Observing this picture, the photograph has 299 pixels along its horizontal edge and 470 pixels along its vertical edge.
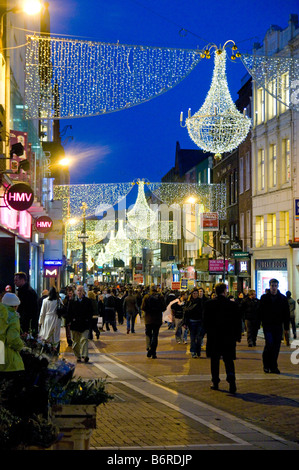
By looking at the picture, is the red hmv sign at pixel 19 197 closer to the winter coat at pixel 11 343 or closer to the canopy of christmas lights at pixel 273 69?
the canopy of christmas lights at pixel 273 69

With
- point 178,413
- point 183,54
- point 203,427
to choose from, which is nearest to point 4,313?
point 203,427

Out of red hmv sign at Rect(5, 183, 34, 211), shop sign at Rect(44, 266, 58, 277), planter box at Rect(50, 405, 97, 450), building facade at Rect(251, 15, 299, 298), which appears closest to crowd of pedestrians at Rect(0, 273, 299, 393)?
planter box at Rect(50, 405, 97, 450)

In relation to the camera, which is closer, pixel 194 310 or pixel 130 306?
pixel 194 310

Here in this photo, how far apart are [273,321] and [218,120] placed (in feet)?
35.2

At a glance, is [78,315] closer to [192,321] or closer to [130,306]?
[192,321]

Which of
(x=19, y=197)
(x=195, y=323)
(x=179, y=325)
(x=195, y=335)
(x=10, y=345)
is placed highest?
(x=19, y=197)

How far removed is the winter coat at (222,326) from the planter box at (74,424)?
6.36 m

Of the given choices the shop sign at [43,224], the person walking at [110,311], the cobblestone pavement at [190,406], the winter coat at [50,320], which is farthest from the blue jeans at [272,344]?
the shop sign at [43,224]

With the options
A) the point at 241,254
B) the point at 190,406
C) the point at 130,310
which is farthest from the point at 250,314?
the point at 241,254

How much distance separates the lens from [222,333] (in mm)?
12023

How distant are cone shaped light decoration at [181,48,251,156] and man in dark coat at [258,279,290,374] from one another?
724cm

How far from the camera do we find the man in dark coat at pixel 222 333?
11.9 m

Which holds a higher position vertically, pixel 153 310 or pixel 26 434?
pixel 153 310
